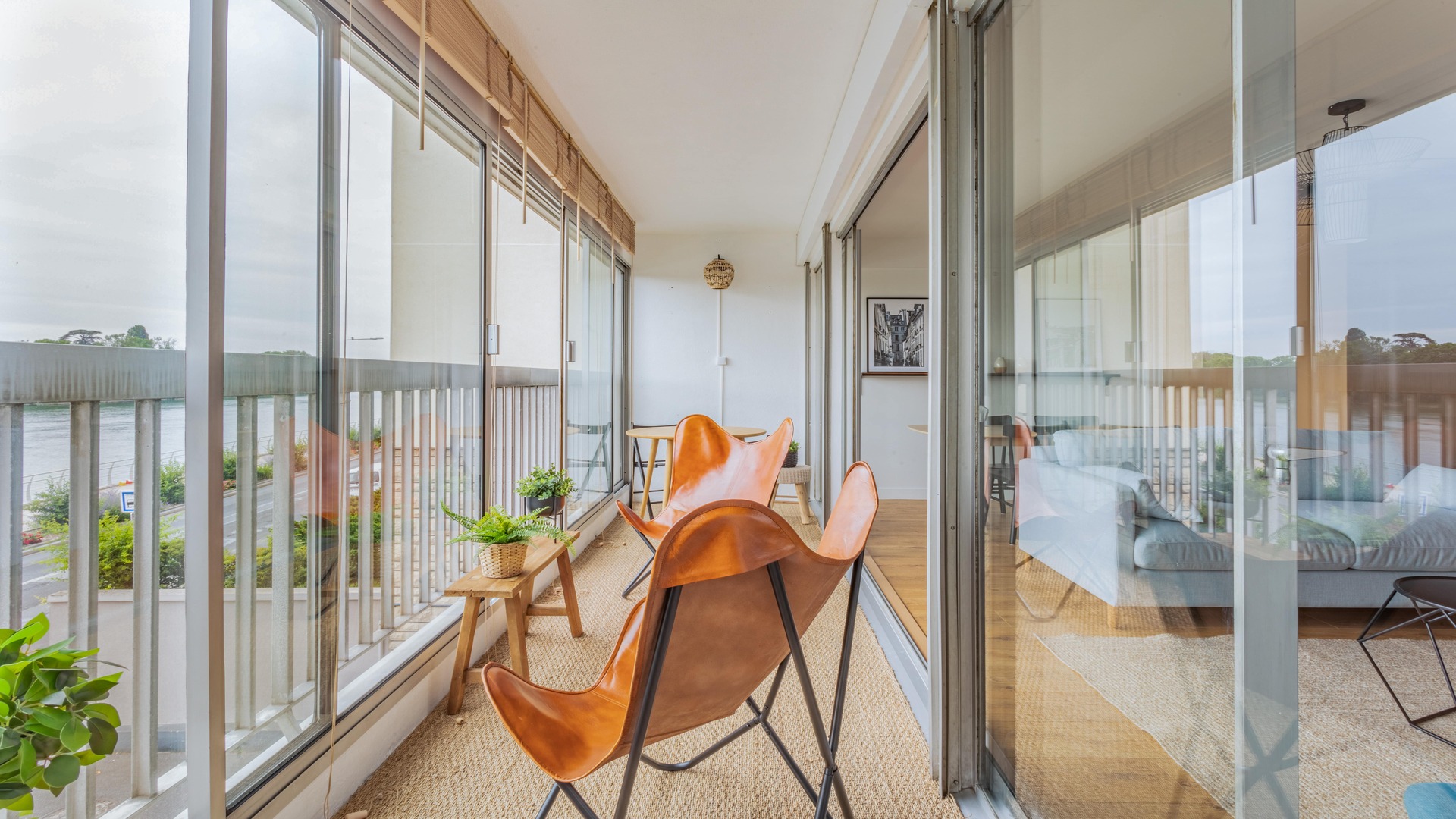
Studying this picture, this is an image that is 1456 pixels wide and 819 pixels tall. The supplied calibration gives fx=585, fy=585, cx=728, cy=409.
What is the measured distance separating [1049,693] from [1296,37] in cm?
114

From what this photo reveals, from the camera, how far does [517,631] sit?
1.90 meters

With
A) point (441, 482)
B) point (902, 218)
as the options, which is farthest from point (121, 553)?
point (902, 218)

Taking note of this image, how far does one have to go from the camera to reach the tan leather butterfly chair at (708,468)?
2.12 metres

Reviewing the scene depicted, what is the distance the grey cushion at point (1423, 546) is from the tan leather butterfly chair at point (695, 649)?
0.61 m

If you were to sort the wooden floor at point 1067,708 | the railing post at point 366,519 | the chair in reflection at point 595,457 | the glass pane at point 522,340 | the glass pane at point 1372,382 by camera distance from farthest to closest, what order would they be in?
the chair in reflection at point 595,457 → the glass pane at point 522,340 → the railing post at point 366,519 → the wooden floor at point 1067,708 → the glass pane at point 1372,382

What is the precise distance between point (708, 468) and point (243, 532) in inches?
55.9

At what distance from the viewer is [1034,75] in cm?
122

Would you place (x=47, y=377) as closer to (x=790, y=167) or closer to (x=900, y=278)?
(x=790, y=167)

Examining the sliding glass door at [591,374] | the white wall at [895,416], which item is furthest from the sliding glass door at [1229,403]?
the white wall at [895,416]

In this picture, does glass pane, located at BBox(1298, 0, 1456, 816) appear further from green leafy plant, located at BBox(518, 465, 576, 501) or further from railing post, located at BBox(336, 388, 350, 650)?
green leafy plant, located at BBox(518, 465, 576, 501)

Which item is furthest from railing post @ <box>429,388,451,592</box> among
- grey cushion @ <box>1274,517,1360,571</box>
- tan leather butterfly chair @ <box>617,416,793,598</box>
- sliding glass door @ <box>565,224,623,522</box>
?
grey cushion @ <box>1274,517,1360,571</box>

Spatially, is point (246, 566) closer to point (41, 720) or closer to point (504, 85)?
point (41, 720)

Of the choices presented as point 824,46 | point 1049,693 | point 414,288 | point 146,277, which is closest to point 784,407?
point 824,46

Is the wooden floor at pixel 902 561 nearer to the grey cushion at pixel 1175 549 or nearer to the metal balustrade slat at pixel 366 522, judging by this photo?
the grey cushion at pixel 1175 549
